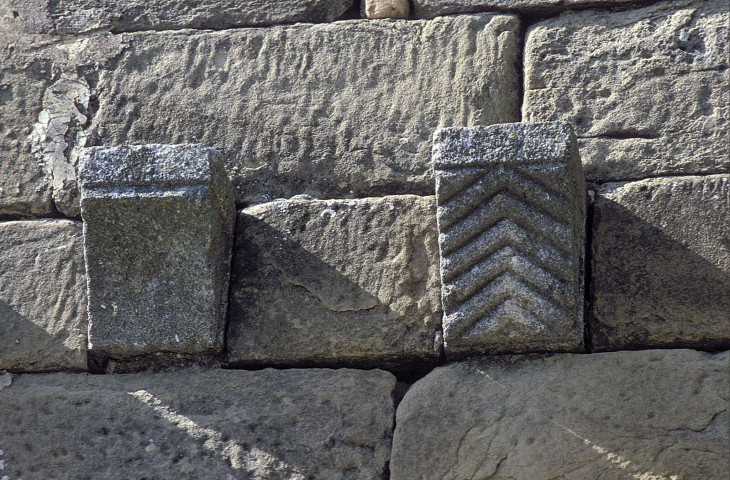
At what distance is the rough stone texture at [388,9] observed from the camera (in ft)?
10.2

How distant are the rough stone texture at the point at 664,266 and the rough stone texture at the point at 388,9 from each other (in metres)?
0.85

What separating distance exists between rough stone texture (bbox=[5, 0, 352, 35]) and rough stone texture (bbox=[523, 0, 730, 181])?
2.22ft

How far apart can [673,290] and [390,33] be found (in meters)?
1.08

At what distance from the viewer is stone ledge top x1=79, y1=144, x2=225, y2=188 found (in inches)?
106

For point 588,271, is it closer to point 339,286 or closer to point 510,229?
point 510,229

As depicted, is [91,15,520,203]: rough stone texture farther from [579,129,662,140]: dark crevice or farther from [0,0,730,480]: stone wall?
[579,129,662,140]: dark crevice

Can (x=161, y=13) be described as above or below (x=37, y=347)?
above

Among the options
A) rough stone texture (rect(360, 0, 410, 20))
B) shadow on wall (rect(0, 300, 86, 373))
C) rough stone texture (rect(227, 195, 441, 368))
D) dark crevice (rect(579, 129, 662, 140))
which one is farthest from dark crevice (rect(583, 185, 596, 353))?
shadow on wall (rect(0, 300, 86, 373))

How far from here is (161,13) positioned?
3.22m

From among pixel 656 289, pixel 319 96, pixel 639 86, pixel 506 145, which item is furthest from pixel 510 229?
pixel 319 96

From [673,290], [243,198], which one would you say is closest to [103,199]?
[243,198]

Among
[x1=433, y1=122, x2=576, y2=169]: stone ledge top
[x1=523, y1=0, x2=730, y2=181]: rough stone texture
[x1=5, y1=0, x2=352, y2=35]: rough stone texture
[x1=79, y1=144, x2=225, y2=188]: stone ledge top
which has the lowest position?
[x1=79, y1=144, x2=225, y2=188]: stone ledge top

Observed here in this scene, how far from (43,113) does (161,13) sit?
1.51 feet

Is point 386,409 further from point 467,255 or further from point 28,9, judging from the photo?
point 28,9
